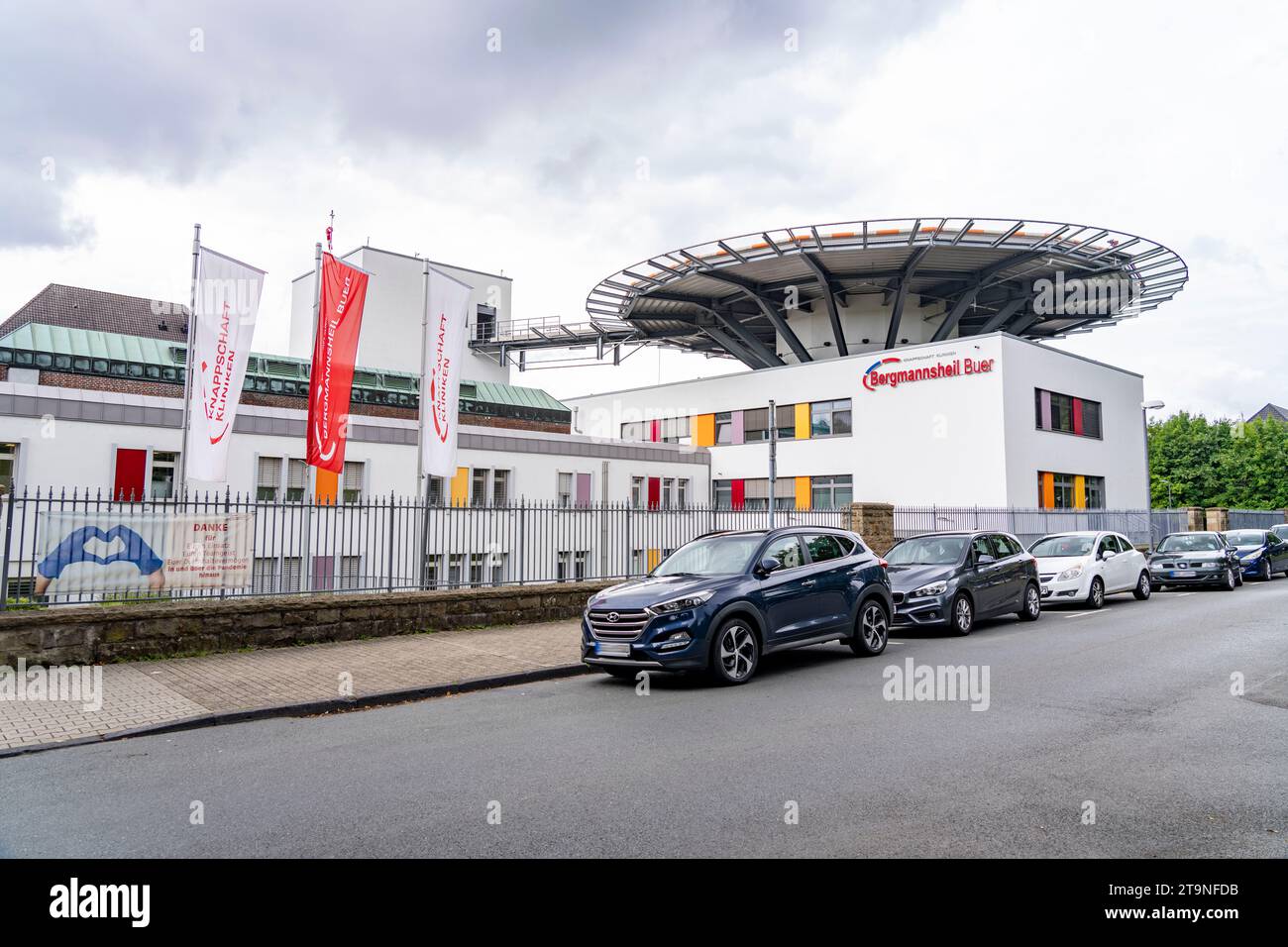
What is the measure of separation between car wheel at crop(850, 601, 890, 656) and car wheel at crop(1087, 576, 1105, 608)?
8079 mm

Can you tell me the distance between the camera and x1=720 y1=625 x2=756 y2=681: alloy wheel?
9297 mm

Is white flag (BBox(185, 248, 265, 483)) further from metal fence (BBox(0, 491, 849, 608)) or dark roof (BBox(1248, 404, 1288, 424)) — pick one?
dark roof (BBox(1248, 404, 1288, 424))

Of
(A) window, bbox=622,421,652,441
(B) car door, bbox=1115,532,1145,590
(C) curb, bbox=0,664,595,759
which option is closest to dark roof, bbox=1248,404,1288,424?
(A) window, bbox=622,421,652,441

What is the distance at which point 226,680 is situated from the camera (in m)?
9.43

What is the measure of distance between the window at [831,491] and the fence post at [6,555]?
32.8m

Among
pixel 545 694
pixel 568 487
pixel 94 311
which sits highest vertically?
pixel 94 311

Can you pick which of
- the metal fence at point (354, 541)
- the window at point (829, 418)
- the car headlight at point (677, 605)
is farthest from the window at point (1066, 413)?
the car headlight at point (677, 605)

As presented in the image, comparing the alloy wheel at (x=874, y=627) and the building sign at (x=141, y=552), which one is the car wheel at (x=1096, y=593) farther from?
the building sign at (x=141, y=552)

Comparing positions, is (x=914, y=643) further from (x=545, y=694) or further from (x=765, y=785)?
(x=765, y=785)

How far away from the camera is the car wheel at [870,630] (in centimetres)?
1120

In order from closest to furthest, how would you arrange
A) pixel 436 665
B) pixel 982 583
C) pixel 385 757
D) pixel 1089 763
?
pixel 1089 763 → pixel 385 757 → pixel 436 665 → pixel 982 583

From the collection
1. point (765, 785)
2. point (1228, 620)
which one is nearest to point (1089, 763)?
point (765, 785)

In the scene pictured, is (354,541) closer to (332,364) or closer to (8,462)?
(332,364)
